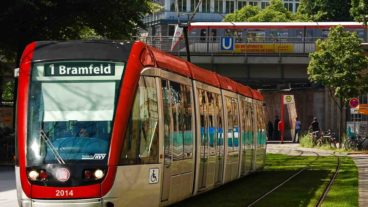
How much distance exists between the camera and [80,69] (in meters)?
11.6

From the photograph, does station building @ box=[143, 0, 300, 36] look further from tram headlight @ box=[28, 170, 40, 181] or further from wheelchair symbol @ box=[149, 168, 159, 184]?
tram headlight @ box=[28, 170, 40, 181]

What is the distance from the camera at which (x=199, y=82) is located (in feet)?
51.1

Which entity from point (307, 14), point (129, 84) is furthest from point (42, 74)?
point (307, 14)

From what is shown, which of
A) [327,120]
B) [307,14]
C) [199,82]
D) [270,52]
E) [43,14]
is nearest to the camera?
[199,82]

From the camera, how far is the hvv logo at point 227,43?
190ft

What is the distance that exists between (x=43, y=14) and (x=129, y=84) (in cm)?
1720

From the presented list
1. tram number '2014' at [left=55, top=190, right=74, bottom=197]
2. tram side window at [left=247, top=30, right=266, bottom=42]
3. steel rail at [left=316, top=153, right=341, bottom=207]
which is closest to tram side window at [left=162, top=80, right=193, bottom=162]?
tram number '2014' at [left=55, top=190, right=74, bottom=197]

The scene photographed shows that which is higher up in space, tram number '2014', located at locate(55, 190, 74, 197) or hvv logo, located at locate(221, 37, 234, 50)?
hvv logo, located at locate(221, 37, 234, 50)

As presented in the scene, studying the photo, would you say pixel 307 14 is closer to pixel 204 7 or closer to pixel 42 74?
pixel 204 7

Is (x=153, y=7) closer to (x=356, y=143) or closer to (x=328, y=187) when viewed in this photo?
(x=356, y=143)

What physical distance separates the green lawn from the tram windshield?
477cm

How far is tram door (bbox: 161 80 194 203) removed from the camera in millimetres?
12836

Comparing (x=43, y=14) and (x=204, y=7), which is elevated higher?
(x=204, y=7)

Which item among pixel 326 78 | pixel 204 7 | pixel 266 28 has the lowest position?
pixel 326 78
